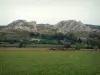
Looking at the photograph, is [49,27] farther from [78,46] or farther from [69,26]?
[78,46]

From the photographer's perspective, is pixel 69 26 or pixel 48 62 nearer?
pixel 48 62

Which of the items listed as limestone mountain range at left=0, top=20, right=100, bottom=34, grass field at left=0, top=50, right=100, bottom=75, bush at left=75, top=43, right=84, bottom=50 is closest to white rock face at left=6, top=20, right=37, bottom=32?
limestone mountain range at left=0, top=20, right=100, bottom=34

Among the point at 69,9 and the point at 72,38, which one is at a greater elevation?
the point at 69,9

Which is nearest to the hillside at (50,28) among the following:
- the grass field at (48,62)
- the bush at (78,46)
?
the bush at (78,46)

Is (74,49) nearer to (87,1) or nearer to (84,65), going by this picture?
(84,65)

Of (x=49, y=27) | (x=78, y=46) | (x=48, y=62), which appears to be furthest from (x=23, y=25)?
(x=78, y=46)

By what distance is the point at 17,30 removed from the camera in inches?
183

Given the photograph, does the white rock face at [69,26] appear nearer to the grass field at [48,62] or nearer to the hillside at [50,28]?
the hillside at [50,28]

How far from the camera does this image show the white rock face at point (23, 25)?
4641 mm

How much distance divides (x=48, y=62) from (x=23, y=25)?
2.96 ft

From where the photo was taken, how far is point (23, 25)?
4660 mm

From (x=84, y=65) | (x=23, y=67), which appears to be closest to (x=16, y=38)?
(x=23, y=67)

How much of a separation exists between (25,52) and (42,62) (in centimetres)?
42

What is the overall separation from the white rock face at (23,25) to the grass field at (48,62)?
1.51 feet
